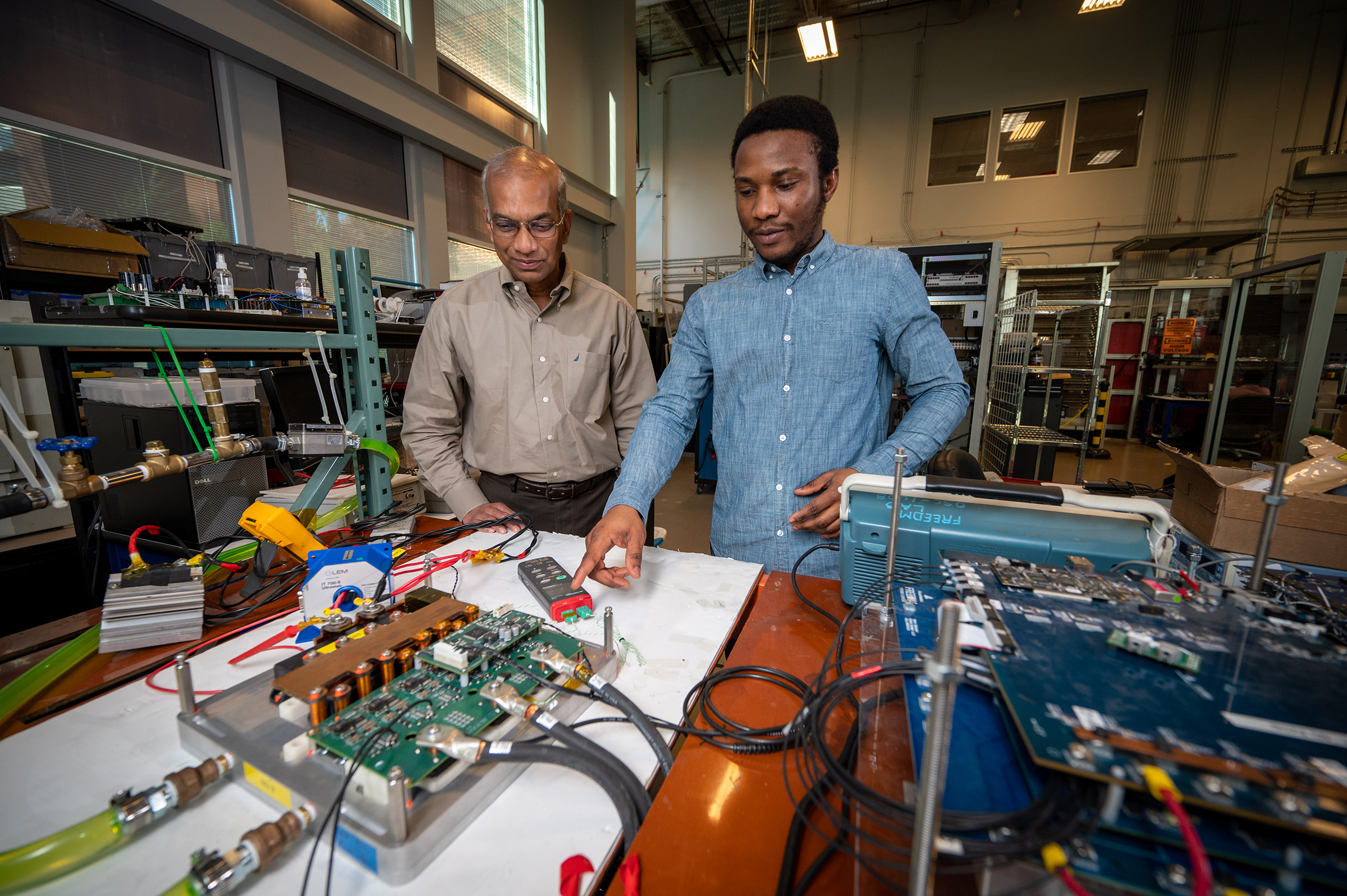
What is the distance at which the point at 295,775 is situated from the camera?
43cm

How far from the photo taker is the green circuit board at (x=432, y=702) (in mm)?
428

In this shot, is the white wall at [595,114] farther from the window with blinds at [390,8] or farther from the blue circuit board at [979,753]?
the blue circuit board at [979,753]

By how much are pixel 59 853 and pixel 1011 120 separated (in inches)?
356

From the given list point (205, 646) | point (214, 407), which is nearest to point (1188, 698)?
point (205, 646)

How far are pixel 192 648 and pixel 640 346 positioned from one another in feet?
4.14

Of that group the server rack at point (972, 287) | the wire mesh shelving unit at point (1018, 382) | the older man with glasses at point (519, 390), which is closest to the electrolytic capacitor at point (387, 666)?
the older man with glasses at point (519, 390)

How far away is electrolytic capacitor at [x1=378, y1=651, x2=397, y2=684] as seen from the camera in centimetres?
53

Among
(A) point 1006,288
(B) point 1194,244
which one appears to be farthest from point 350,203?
(B) point 1194,244

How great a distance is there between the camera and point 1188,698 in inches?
14.8

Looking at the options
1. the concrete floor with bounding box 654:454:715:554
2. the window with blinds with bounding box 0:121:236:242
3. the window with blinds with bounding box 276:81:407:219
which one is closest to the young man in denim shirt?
the concrete floor with bounding box 654:454:715:554

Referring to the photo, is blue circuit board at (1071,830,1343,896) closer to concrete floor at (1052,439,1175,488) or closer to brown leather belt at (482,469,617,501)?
brown leather belt at (482,469,617,501)

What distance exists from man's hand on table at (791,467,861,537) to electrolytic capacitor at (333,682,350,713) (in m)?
0.63

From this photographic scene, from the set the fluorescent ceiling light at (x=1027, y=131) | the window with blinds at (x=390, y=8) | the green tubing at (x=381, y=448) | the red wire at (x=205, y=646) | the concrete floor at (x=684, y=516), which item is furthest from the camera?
the fluorescent ceiling light at (x=1027, y=131)

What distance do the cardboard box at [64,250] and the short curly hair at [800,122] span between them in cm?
238
